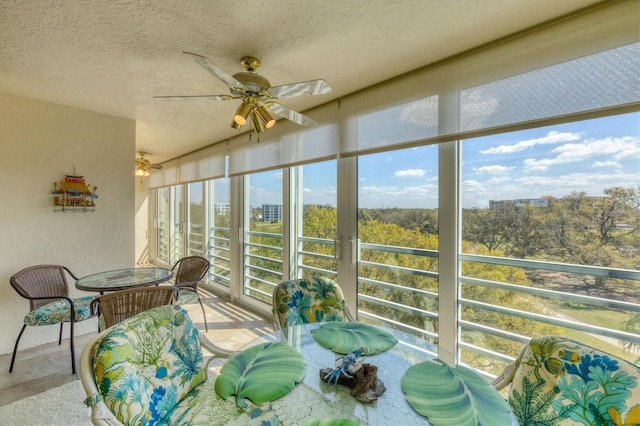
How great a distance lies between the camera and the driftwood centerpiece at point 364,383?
105 cm

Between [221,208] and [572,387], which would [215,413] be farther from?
[221,208]

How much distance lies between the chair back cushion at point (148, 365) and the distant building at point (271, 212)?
2.33 meters

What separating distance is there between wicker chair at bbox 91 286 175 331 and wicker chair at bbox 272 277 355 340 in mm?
934

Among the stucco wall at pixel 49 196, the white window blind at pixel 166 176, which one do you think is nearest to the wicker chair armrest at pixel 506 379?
the stucco wall at pixel 49 196

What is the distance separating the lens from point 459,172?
6.84ft

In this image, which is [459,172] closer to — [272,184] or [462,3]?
[462,3]

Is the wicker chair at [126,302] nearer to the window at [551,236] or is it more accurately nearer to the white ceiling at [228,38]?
the white ceiling at [228,38]

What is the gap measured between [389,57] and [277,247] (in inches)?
101

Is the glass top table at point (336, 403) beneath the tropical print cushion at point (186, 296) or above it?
above

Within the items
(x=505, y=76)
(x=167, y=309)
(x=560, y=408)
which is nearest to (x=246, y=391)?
(x=167, y=309)

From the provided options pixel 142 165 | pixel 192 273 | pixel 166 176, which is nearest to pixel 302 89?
Answer: pixel 192 273

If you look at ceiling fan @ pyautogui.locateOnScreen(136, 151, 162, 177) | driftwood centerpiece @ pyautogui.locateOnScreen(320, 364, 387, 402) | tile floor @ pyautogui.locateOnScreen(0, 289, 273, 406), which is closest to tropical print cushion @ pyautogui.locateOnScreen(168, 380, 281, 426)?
driftwood centerpiece @ pyautogui.locateOnScreen(320, 364, 387, 402)

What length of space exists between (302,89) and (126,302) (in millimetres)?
1946

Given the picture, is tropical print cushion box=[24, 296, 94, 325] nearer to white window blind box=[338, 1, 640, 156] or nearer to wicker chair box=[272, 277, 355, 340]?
wicker chair box=[272, 277, 355, 340]
